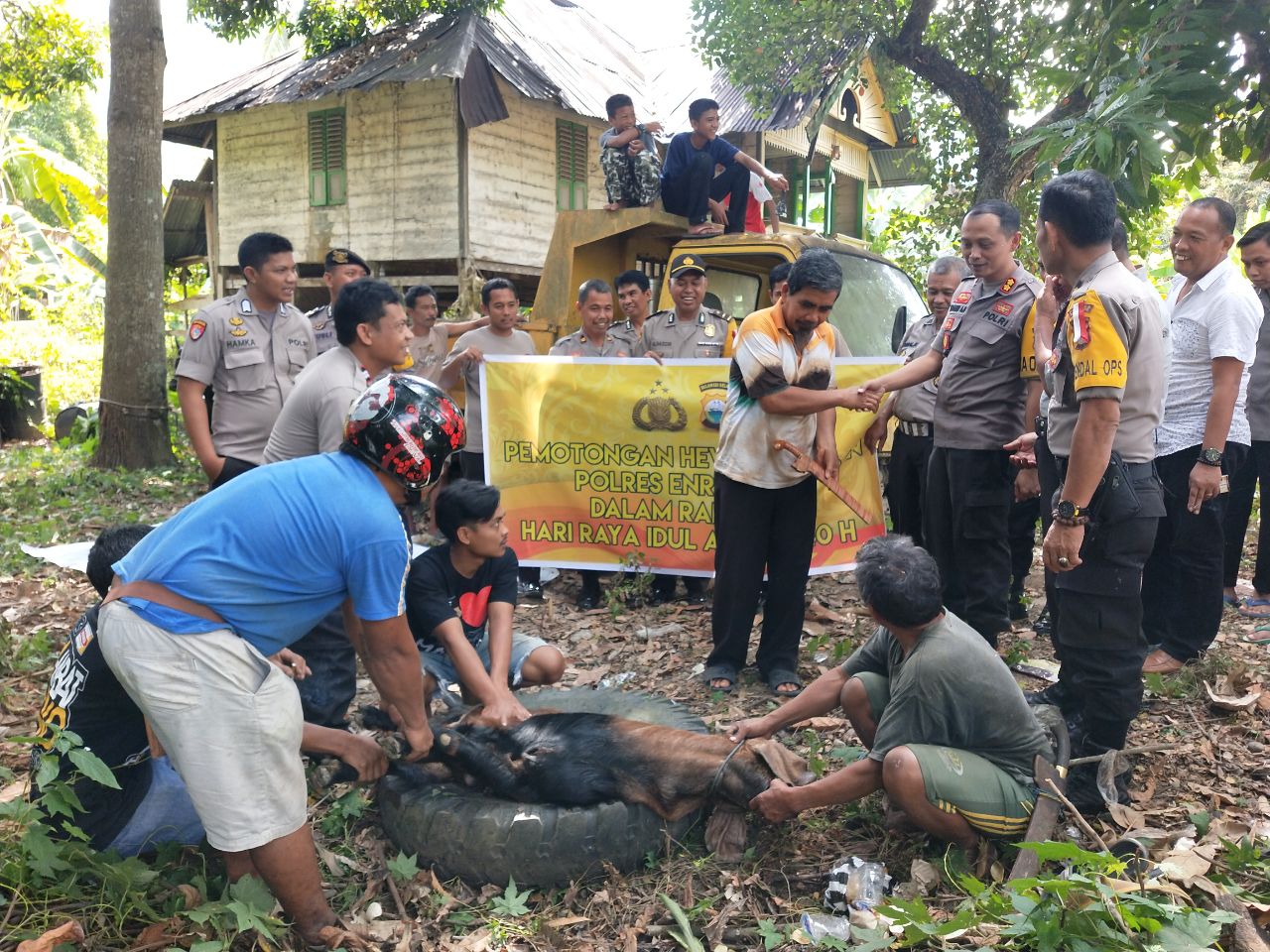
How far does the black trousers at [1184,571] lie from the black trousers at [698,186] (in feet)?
12.7

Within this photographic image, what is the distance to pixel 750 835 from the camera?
3098 millimetres

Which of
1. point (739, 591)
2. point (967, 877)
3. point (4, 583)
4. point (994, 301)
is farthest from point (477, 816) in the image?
point (4, 583)

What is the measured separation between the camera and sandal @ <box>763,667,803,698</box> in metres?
4.31

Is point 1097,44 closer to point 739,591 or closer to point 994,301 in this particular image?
point 994,301

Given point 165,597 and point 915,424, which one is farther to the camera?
point 915,424

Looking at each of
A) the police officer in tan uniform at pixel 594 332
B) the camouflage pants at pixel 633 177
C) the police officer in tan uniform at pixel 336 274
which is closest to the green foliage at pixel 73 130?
the camouflage pants at pixel 633 177

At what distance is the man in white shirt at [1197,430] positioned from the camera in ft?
14.4

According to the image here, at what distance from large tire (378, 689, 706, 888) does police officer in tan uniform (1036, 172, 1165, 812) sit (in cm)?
138

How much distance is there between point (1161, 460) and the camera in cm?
462

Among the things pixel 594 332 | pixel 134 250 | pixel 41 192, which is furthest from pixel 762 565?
pixel 41 192

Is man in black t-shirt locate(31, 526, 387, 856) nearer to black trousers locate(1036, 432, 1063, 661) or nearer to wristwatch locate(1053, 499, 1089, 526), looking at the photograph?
wristwatch locate(1053, 499, 1089, 526)

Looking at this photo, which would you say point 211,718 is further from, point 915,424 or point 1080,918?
point 915,424

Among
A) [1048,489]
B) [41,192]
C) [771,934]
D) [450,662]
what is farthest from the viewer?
[41,192]

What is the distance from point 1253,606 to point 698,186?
15.5 feet
